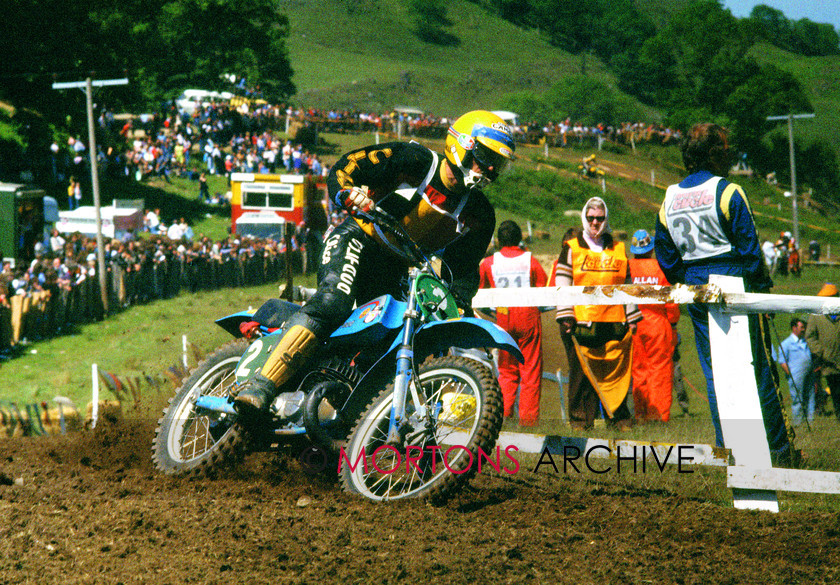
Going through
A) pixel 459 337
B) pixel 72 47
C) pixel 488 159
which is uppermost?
pixel 72 47

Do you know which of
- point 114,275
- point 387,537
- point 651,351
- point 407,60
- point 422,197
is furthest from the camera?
point 407,60

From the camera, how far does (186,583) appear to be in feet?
10.2

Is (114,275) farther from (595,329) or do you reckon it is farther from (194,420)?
(194,420)

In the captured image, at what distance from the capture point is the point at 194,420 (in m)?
5.38

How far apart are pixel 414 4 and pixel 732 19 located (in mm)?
56605

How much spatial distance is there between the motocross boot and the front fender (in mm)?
581

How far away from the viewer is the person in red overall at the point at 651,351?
8.41 m

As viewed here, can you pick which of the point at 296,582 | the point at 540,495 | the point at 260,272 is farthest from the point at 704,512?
the point at 260,272

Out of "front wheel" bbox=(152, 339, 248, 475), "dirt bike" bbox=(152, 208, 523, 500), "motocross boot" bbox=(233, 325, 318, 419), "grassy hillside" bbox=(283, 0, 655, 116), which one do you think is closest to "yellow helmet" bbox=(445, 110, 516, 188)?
"dirt bike" bbox=(152, 208, 523, 500)

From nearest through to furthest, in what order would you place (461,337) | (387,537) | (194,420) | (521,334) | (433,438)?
(387,537), (433,438), (461,337), (194,420), (521,334)

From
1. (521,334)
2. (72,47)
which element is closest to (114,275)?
(521,334)

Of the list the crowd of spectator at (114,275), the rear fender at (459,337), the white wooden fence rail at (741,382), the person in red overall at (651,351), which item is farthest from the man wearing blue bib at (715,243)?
the crowd of spectator at (114,275)

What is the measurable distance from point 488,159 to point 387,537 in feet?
6.84

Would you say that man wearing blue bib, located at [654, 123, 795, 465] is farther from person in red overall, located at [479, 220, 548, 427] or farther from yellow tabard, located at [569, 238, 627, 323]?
person in red overall, located at [479, 220, 548, 427]
